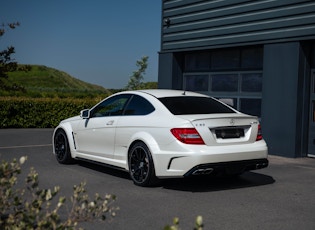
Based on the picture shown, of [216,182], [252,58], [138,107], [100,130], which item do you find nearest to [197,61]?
[252,58]

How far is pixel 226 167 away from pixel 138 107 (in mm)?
1778

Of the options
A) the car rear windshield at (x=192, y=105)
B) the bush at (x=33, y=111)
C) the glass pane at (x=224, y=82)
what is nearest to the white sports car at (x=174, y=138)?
the car rear windshield at (x=192, y=105)

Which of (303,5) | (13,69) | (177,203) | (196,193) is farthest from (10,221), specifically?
(303,5)

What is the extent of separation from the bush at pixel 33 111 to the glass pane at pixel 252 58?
899cm

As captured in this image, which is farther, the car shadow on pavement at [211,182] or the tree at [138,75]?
the tree at [138,75]

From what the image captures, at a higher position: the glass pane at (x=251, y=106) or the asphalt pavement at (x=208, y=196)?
the glass pane at (x=251, y=106)

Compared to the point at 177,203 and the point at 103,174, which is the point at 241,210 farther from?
the point at 103,174

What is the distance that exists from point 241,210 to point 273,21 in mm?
6199

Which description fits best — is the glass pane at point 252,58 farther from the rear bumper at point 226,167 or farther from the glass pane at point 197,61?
the rear bumper at point 226,167

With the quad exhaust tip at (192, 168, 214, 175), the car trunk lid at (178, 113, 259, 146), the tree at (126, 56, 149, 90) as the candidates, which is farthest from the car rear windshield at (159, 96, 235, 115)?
the tree at (126, 56, 149, 90)

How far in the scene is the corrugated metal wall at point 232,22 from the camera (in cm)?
A: 1014

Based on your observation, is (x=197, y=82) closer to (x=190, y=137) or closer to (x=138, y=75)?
(x=190, y=137)

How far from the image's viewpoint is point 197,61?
13.1m

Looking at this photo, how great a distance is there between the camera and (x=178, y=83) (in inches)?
538
